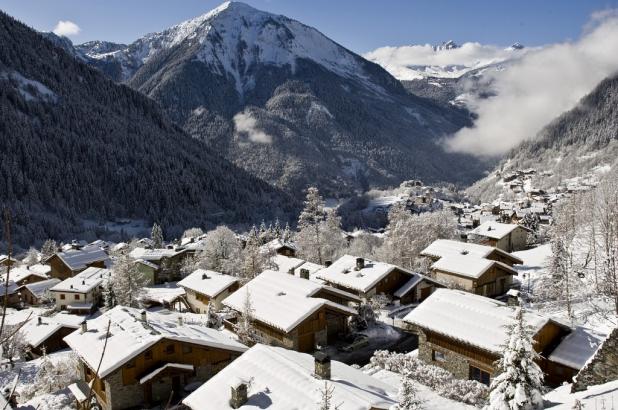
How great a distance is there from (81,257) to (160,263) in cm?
1780

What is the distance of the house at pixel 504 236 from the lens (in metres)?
73.6

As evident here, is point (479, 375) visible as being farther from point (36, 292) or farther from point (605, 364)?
point (36, 292)

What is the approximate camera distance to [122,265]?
5616 centimetres

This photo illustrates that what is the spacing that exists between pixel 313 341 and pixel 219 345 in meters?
8.57

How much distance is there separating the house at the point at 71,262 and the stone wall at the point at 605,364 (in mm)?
83490

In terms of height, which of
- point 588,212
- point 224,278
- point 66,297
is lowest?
point 66,297

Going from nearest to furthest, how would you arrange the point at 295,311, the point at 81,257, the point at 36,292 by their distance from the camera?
1. the point at 295,311
2. the point at 36,292
3. the point at 81,257

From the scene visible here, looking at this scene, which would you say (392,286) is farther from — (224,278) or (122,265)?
(122,265)

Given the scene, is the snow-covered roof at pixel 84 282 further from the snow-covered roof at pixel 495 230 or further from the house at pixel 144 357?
the snow-covered roof at pixel 495 230

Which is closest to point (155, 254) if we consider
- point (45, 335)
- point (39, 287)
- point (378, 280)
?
point (39, 287)

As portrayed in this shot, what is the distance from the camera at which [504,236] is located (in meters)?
73.5

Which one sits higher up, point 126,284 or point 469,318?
point 469,318

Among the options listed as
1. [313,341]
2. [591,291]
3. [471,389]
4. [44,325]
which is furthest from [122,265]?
[591,291]

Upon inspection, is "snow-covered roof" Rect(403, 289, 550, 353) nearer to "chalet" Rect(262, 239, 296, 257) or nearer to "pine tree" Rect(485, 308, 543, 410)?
"pine tree" Rect(485, 308, 543, 410)
